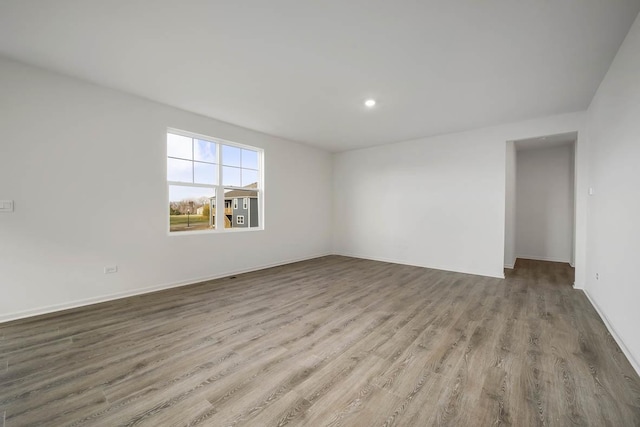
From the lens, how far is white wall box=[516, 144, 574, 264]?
5.93m

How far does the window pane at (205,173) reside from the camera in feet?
14.6

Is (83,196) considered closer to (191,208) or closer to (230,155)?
(191,208)

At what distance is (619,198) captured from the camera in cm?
246

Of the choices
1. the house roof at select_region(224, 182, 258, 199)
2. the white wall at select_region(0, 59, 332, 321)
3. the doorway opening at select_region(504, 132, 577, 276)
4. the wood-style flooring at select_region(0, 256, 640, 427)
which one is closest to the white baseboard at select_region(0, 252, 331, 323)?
the white wall at select_region(0, 59, 332, 321)

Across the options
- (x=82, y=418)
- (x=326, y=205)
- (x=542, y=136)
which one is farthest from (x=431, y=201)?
(x=82, y=418)

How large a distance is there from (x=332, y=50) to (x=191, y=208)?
130 inches

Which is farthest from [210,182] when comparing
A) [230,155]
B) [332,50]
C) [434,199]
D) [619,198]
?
[619,198]

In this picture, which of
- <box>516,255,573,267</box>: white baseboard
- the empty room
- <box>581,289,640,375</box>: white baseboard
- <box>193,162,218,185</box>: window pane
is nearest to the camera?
the empty room

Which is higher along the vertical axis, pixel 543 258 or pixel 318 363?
A: pixel 543 258

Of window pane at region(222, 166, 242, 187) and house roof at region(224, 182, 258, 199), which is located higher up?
window pane at region(222, 166, 242, 187)

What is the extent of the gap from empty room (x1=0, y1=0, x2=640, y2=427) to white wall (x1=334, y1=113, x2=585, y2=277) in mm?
53

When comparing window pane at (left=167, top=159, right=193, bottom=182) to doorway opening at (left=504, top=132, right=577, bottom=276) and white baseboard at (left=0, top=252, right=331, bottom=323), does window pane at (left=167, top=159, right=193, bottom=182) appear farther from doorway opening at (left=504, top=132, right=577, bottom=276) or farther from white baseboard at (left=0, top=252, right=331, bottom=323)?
doorway opening at (left=504, top=132, right=577, bottom=276)

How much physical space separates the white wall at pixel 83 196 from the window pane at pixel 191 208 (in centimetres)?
20

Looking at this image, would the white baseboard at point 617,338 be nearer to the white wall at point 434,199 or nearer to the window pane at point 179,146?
the white wall at point 434,199
